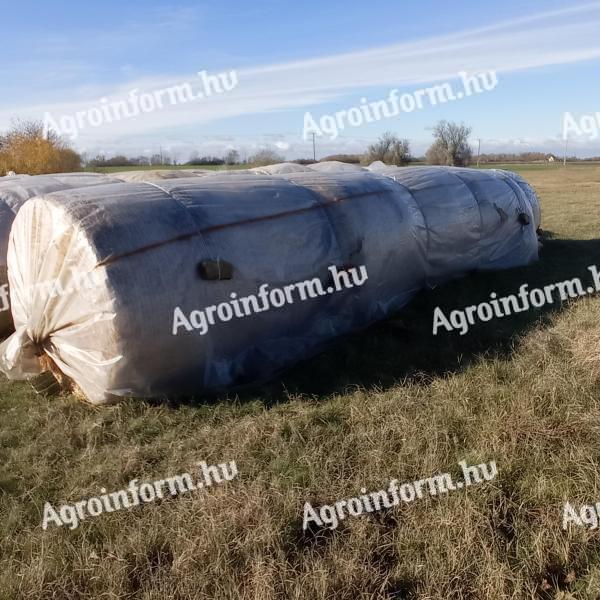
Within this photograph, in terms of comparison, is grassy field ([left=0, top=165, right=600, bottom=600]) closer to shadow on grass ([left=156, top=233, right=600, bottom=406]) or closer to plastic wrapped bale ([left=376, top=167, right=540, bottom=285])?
shadow on grass ([left=156, top=233, right=600, bottom=406])

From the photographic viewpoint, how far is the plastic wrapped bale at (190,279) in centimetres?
469

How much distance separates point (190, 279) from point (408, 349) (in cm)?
248

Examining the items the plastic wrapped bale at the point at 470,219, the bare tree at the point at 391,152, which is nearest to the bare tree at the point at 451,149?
the bare tree at the point at 391,152

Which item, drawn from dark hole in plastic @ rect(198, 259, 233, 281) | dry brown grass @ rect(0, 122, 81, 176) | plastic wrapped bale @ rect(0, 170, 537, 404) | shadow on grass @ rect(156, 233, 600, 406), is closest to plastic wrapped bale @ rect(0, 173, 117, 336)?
plastic wrapped bale @ rect(0, 170, 537, 404)

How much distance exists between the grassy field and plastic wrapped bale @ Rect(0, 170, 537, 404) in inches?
15.0

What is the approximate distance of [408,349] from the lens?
19.9 feet

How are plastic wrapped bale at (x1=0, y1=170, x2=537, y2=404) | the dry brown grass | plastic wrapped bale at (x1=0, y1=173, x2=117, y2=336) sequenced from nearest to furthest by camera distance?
plastic wrapped bale at (x1=0, y1=170, x2=537, y2=404), plastic wrapped bale at (x1=0, y1=173, x2=117, y2=336), the dry brown grass

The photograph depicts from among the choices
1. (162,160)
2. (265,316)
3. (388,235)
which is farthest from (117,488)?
(162,160)

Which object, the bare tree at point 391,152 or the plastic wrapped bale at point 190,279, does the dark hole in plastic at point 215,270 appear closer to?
the plastic wrapped bale at point 190,279

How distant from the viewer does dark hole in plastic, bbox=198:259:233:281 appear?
5121 mm

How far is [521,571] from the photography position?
2.95 m

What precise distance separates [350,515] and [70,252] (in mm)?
3163

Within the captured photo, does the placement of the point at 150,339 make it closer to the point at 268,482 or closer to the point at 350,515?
the point at 268,482

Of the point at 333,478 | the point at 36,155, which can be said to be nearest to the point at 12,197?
the point at 333,478
